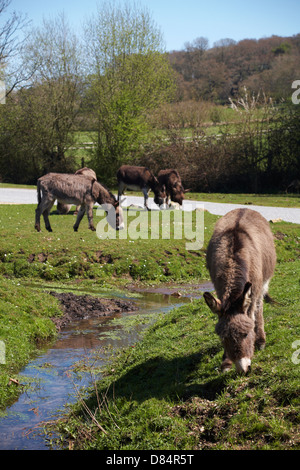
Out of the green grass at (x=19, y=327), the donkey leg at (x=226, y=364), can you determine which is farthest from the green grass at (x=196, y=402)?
the green grass at (x=19, y=327)

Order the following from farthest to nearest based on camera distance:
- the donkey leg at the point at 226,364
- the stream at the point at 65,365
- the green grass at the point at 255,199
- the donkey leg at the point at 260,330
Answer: the green grass at the point at 255,199
the donkey leg at the point at 260,330
the stream at the point at 65,365
the donkey leg at the point at 226,364

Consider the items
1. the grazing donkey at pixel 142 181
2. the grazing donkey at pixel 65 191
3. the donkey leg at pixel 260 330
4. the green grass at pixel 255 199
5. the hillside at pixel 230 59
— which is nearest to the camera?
the donkey leg at pixel 260 330

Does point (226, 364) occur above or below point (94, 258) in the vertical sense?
above

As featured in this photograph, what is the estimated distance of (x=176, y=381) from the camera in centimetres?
645

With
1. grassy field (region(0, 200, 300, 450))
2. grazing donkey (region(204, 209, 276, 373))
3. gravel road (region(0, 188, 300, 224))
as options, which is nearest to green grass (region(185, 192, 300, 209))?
A: gravel road (region(0, 188, 300, 224))

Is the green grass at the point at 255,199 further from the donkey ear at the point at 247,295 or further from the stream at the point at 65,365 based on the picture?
the donkey ear at the point at 247,295

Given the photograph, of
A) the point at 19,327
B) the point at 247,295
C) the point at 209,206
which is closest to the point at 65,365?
the point at 19,327

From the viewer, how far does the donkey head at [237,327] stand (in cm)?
550

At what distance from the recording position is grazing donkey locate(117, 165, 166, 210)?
24031 mm

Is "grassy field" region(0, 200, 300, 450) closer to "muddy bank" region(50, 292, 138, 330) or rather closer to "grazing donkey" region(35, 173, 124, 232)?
"muddy bank" region(50, 292, 138, 330)

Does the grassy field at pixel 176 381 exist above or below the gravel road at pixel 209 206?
below

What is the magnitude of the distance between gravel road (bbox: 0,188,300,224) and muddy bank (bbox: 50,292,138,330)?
35.5 feet

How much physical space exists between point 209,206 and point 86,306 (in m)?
14.8

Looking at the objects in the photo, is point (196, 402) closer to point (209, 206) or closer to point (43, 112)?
point (209, 206)
